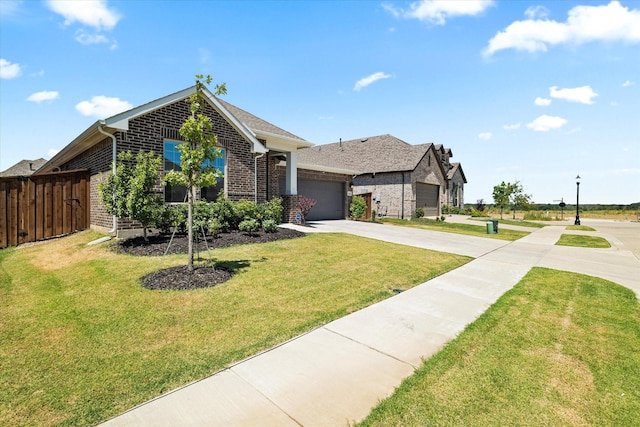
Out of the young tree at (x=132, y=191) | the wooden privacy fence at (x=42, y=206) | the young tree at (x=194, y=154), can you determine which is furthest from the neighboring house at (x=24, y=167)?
the young tree at (x=194, y=154)

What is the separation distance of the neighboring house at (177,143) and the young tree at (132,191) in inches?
42.2

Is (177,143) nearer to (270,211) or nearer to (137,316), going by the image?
(270,211)

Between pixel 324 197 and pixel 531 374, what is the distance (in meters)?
17.1

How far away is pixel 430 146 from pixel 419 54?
16050 mm

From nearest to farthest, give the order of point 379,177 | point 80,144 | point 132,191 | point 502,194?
point 132,191 < point 80,144 < point 379,177 < point 502,194

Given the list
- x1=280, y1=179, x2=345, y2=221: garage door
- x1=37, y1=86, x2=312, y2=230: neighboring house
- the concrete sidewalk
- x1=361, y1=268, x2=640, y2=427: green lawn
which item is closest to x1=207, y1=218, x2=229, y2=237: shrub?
x1=37, y1=86, x2=312, y2=230: neighboring house

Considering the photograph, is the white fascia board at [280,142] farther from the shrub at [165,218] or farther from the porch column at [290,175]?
the shrub at [165,218]

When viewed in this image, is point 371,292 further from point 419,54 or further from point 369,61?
point 369,61

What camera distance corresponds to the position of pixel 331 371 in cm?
314

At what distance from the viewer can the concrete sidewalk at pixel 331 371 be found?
2.49m

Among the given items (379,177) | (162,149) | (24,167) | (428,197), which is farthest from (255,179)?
(24,167)

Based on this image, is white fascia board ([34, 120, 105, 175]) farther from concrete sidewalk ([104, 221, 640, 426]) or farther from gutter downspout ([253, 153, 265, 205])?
concrete sidewalk ([104, 221, 640, 426])

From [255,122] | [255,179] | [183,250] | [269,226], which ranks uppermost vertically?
[255,122]

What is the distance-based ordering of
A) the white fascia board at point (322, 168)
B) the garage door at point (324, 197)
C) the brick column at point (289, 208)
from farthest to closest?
the garage door at point (324, 197) → the white fascia board at point (322, 168) → the brick column at point (289, 208)
